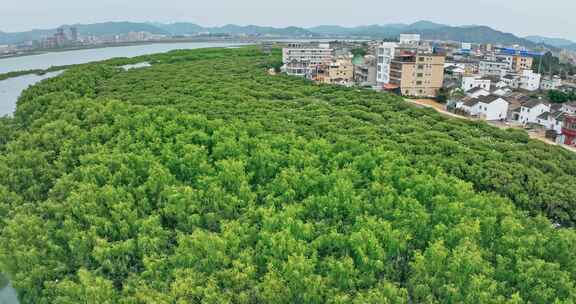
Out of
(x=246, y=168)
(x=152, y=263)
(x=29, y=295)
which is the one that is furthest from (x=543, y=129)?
(x=29, y=295)

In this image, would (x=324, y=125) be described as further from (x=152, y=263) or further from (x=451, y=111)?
(x=451, y=111)

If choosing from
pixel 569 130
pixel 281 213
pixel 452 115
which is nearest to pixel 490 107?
pixel 452 115

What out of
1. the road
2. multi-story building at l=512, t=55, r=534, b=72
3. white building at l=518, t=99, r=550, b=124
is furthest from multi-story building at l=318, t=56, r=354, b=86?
multi-story building at l=512, t=55, r=534, b=72

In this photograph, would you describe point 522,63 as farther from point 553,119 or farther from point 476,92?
point 553,119

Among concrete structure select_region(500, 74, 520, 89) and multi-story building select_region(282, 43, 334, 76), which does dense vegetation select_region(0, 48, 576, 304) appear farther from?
concrete structure select_region(500, 74, 520, 89)

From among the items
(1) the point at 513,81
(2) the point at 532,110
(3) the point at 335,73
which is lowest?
(2) the point at 532,110

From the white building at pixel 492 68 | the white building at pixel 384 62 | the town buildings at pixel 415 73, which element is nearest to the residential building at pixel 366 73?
the white building at pixel 384 62
